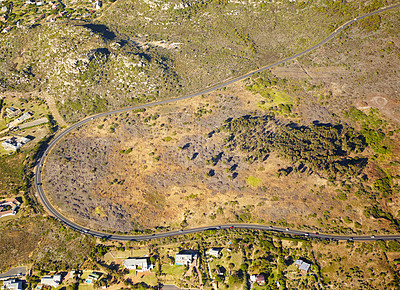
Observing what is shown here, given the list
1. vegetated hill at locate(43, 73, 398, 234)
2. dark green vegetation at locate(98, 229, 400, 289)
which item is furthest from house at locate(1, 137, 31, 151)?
dark green vegetation at locate(98, 229, 400, 289)

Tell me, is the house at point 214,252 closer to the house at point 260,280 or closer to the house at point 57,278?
the house at point 260,280

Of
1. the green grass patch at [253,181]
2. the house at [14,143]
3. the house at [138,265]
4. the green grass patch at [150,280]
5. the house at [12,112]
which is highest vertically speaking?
the house at [12,112]

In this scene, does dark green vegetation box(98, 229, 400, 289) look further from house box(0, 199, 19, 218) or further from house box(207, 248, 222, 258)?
house box(0, 199, 19, 218)

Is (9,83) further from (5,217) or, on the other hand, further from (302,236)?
(302,236)

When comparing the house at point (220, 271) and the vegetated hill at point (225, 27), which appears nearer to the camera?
the house at point (220, 271)

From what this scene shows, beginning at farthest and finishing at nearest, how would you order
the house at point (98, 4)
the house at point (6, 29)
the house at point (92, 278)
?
1. the house at point (98, 4)
2. the house at point (6, 29)
3. the house at point (92, 278)

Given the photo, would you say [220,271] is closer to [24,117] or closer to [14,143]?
[14,143]

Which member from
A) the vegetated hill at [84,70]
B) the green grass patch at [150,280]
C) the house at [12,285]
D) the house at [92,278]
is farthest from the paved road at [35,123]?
the green grass patch at [150,280]

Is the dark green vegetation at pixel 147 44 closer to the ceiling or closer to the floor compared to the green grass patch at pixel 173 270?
closer to the ceiling

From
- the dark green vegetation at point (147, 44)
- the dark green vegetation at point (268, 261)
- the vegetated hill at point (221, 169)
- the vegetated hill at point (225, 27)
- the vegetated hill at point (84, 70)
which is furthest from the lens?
the vegetated hill at point (225, 27)
